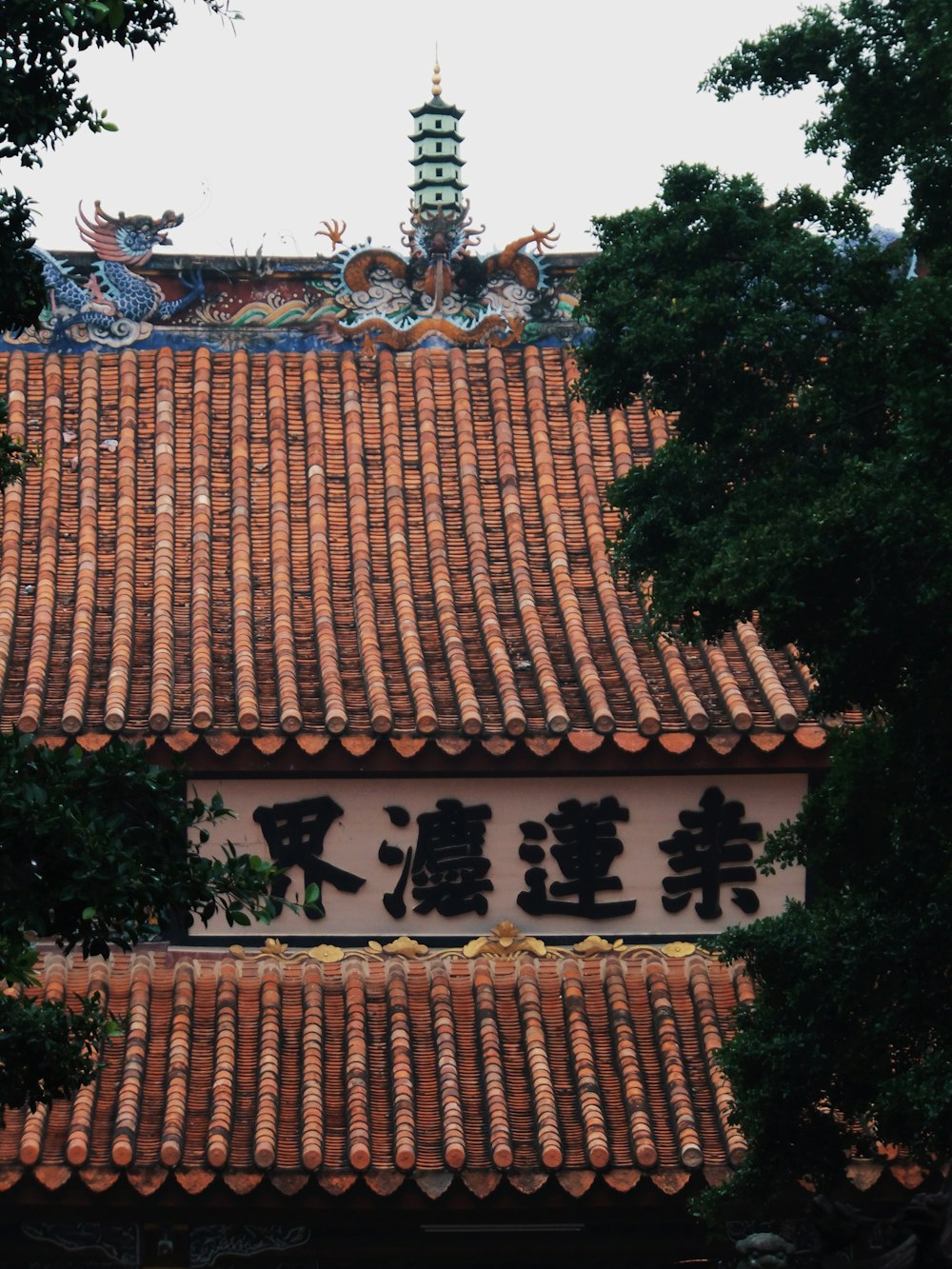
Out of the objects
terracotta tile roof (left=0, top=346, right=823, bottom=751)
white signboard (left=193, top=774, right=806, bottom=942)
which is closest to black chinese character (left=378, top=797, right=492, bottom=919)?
white signboard (left=193, top=774, right=806, bottom=942)

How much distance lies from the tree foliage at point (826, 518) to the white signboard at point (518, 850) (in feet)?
9.80

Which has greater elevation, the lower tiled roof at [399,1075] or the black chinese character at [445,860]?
the black chinese character at [445,860]

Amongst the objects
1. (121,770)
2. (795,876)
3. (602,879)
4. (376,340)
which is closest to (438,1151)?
(602,879)

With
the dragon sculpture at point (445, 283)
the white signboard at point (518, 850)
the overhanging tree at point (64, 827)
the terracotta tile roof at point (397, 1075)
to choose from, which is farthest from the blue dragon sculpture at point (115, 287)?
the overhanging tree at point (64, 827)

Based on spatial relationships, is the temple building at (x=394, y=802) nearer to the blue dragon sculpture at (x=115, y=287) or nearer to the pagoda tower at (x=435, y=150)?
the blue dragon sculpture at (x=115, y=287)

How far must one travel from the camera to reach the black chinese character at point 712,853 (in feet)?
42.3

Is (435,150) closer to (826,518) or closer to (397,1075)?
(397,1075)

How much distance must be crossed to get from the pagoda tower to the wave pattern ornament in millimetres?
5969

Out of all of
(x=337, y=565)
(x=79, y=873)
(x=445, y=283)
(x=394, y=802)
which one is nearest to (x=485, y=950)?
(x=394, y=802)

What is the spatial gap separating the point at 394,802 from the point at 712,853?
1.89 meters

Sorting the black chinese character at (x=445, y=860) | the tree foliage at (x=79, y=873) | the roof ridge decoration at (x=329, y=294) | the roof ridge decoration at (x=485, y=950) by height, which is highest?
the roof ridge decoration at (x=329, y=294)

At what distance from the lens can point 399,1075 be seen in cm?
1178

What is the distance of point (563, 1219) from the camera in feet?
39.4

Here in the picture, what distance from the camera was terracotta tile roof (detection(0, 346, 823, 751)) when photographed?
12.5 m
